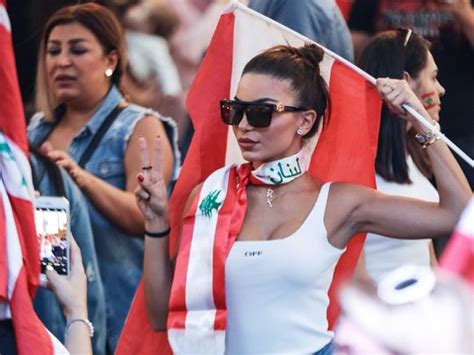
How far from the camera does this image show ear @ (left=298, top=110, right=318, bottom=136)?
169 inches

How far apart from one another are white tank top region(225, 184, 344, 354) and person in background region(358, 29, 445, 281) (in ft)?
2.81

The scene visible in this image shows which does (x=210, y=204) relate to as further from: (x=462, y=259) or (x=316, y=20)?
(x=462, y=259)

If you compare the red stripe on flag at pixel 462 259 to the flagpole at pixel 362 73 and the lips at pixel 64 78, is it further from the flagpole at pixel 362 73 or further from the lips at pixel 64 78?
the lips at pixel 64 78

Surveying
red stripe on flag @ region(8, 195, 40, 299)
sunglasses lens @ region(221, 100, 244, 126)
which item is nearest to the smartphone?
red stripe on flag @ region(8, 195, 40, 299)

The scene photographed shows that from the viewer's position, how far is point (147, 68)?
6805mm

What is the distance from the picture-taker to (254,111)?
4.21m

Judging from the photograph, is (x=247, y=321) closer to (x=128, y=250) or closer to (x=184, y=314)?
(x=184, y=314)

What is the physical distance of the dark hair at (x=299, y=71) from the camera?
4277 mm

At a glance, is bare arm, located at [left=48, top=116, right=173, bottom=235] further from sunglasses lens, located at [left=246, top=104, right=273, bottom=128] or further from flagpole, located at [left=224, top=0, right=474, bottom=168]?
sunglasses lens, located at [left=246, top=104, right=273, bottom=128]

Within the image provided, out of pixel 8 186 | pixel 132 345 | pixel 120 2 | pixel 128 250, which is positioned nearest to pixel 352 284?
pixel 8 186

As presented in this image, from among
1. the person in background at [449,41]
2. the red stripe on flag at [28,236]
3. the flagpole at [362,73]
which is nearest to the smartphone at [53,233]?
the red stripe on flag at [28,236]

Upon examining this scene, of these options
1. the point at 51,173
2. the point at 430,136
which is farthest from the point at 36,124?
the point at 430,136

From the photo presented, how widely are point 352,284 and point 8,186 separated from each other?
6.06 feet

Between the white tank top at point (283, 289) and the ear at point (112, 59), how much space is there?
1.94 meters
